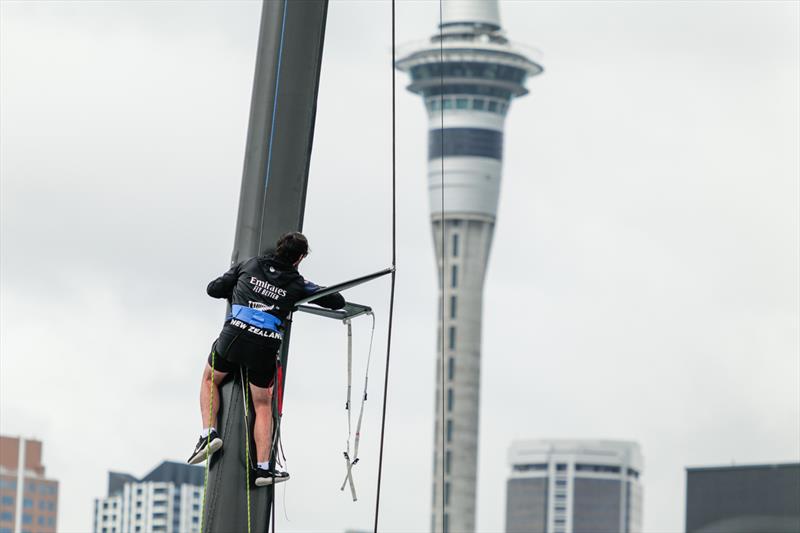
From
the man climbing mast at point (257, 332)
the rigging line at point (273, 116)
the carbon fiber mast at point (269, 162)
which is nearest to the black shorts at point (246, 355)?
the man climbing mast at point (257, 332)

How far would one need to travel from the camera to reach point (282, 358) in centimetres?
1022

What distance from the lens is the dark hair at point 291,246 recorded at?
9602 mm

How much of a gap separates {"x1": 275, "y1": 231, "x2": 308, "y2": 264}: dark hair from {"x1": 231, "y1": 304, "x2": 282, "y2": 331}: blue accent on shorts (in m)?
0.46

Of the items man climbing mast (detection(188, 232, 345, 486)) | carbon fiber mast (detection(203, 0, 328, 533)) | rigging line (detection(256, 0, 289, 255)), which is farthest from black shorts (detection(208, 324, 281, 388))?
rigging line (detection(256, 0, 289, 255))

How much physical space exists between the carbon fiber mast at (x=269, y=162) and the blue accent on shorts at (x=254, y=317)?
336 millimetres

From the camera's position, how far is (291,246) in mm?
9625

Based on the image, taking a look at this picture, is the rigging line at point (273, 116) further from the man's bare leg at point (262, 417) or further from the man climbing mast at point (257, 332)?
the man's bare leg at point (262, 417)

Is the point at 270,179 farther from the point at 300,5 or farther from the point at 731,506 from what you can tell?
the point at 731,506

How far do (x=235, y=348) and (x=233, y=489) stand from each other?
2.83ft

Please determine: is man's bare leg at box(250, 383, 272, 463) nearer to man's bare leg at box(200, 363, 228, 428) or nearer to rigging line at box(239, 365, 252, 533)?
rigging line at box(239, 365, 252, 533)

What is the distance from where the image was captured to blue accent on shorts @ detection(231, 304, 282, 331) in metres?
10.0

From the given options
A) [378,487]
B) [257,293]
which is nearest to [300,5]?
[257,293]

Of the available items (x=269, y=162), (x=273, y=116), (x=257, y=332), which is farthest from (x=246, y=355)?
(x=273, y=116)

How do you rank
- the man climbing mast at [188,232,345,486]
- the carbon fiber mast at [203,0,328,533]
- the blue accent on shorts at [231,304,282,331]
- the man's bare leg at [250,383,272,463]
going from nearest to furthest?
the carbon fiber mast at [203,0,328,533] → the man climbing mast at [188,232,345,486] → the man's bare leg at [250,383,272,463] → the blue accent on shorts at [231,304,282,331]
